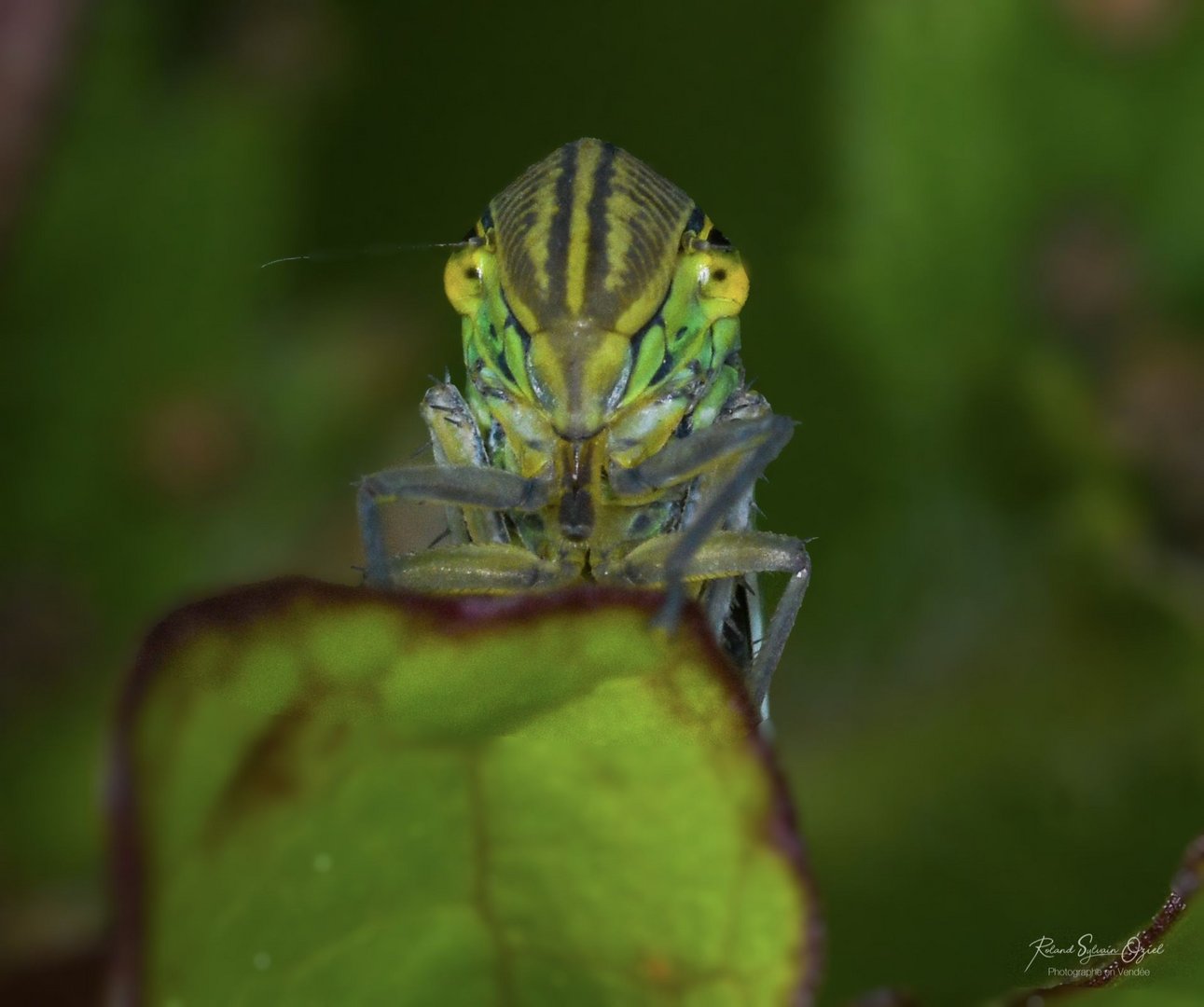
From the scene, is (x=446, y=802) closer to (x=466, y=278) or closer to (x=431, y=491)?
(x=431, y=491)

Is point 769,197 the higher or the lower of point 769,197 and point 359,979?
the higher

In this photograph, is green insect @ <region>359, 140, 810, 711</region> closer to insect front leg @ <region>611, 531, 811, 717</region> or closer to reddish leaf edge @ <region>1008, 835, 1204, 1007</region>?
insect front leg @ <region>611, 531, 811, 717</region>

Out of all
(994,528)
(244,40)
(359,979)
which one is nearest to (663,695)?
(359,979)

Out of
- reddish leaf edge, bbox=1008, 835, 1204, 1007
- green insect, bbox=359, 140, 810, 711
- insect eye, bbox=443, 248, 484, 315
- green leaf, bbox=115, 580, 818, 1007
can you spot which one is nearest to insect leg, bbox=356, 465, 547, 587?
green insect, bbox=359, 140, 810, 711

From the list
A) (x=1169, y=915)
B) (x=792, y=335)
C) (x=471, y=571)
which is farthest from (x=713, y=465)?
(x=792, y=335)

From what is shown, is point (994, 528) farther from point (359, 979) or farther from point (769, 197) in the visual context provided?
point (359, 979)

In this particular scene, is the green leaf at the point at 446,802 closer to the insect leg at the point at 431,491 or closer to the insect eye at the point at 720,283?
the insect leg at the point at 431,491

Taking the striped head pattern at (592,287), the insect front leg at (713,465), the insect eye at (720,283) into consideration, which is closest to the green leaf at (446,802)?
the insect front leg at (713,465)
